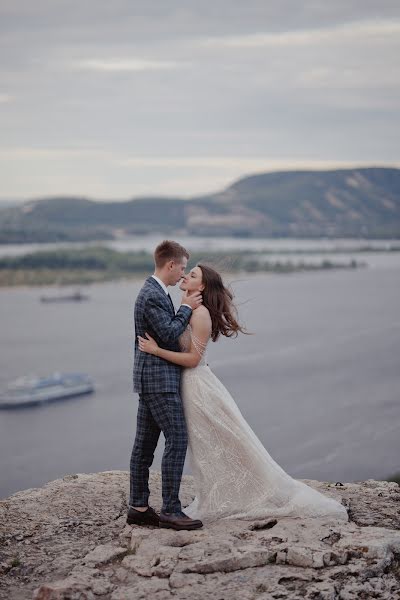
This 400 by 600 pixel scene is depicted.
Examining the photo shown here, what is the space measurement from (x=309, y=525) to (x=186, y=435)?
0.49m

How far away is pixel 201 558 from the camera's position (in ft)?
8.30

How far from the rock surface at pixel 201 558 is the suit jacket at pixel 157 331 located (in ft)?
1.59

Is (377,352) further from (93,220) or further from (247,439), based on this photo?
(93,220)

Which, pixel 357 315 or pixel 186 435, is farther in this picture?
pixel 357 315

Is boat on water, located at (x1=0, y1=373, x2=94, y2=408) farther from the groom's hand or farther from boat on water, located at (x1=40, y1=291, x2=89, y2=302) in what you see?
the groom's hand

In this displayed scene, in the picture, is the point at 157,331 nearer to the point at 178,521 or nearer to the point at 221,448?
the point at 221,448

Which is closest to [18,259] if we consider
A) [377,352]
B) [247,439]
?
[377,352]

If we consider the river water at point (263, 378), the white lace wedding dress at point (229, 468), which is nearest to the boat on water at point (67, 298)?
the river water at point (263, 378)

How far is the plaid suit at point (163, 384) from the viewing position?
9.10ft

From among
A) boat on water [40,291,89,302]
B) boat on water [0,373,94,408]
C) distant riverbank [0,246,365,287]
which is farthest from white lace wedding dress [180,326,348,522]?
distant riverbank [0,246,365,287]

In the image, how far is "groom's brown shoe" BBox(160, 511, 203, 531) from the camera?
2818 millimetres

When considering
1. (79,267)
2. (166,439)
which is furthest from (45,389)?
(79,267)

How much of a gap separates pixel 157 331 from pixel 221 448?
1.60 feet

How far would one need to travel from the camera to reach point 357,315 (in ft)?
115
